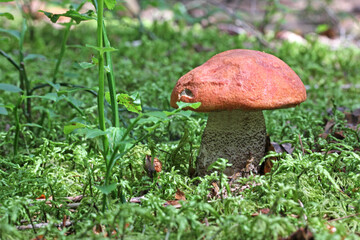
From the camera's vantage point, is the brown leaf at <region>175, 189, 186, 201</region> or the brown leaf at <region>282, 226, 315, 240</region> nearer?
the brown leaf at <region>282, 226, 315, 240</region>

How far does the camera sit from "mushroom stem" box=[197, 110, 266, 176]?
156 cm

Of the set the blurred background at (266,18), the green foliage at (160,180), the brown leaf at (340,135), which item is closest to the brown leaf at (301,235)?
the green foliage at (160,180)

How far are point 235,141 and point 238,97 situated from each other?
13.1 inches

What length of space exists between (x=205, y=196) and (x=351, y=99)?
220 cm

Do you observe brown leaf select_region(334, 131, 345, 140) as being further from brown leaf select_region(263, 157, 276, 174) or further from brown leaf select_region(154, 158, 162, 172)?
brown leaf select_region(154, 158, 162, 172)

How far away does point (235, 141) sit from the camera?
1.58 meters

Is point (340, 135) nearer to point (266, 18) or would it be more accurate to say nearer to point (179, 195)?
point (179, 195)

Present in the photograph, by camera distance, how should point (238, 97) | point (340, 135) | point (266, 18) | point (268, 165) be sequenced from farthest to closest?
point (266, 18)
point (340, 135)
point (268, 165)
point (238, 97)

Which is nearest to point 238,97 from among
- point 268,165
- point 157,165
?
point 268,165

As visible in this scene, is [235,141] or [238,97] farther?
[235,141]

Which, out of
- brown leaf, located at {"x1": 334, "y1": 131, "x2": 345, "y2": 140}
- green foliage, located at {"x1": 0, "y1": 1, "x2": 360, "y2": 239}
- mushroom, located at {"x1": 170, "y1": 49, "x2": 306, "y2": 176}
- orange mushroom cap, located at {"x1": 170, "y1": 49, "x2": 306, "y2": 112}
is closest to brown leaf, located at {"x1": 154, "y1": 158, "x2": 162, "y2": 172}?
green foliage, located at {"x1": 0, "y1": 1, "x2": 360, "y2": 239}

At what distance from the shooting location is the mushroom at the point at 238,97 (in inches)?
51.8

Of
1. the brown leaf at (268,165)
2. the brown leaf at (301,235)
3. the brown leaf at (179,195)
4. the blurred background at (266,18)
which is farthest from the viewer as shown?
the blurred background at (266,18)

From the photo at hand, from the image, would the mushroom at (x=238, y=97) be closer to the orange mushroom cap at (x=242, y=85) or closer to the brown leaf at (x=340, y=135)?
the orange mushroom cap at (x=242, y=85)
